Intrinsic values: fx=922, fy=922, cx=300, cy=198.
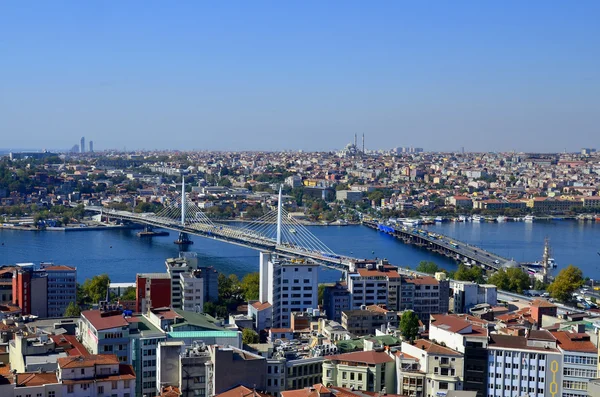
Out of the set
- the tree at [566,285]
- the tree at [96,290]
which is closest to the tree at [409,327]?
the tree at [96,290]

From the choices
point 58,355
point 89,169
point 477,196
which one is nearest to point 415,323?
point 58,355

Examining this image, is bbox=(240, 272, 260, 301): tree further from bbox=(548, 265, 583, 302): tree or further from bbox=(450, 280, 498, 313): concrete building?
bbox=(548, 265, 583, 302): tree

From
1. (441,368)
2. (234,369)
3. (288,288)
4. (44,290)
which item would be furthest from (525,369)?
(44,290)

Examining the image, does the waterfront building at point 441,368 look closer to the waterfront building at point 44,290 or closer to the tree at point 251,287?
the tree at point 251,287

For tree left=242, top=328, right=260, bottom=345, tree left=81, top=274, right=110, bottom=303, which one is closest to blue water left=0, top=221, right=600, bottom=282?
tree left=81, top=274, right=110, bottom=303

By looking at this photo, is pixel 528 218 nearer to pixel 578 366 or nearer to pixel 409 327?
pixel 409 327

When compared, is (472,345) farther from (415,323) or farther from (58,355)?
(58,355)
